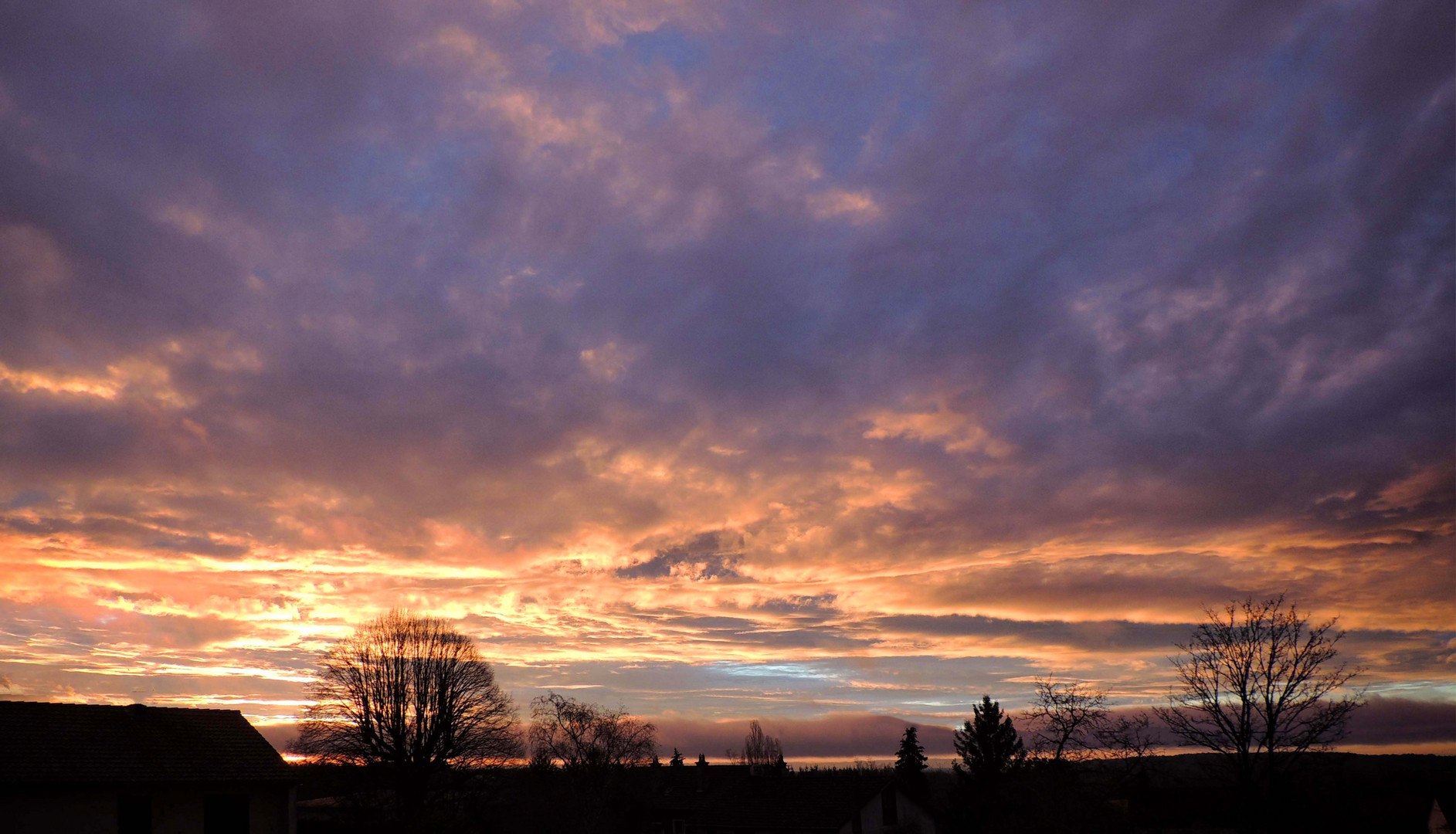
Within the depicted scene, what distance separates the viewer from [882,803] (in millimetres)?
61500

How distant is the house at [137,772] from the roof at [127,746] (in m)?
0.04

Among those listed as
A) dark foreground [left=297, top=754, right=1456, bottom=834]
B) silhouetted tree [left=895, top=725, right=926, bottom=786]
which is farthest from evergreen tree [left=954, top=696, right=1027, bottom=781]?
silhouetted tree [left=895, top=725, right=926, bottom=786]

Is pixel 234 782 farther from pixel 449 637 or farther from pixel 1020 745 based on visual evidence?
pixel 1020 745

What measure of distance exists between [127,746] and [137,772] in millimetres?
2161

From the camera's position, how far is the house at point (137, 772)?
120 ft

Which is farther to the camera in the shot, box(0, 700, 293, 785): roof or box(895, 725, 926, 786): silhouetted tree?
box(895, 725, 926, 786): silhouetted tree

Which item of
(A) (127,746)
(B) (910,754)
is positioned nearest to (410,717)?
(A) (127,746)

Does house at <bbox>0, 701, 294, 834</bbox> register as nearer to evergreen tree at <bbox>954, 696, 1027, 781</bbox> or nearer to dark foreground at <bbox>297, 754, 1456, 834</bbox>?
dark foreground at <bbox>297, 754, 1456, 834</bbox>

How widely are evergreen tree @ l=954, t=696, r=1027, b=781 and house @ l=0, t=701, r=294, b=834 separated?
46778mm

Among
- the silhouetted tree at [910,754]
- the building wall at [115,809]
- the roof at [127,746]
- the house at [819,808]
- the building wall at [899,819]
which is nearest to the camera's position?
the building wall at [115,809]

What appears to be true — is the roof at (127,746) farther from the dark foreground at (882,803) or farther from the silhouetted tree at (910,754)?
the silhouetted tree at (910,754)

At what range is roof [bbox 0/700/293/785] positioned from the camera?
3738 centimetres

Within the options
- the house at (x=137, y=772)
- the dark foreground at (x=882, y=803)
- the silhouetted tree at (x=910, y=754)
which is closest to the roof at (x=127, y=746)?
the house at (x=137, y=772)

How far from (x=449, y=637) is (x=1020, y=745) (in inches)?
1722
